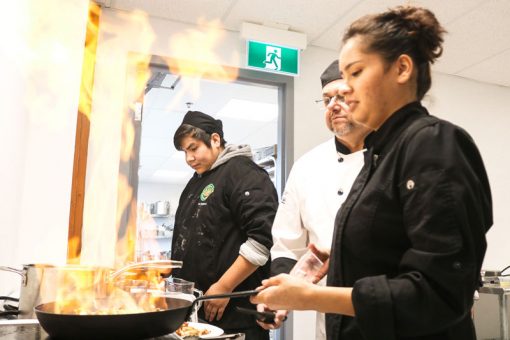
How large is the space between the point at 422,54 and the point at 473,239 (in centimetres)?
43

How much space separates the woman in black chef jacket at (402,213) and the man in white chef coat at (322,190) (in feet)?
2.04

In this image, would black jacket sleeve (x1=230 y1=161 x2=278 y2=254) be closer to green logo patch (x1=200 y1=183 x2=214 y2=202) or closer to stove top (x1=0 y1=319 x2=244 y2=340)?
green logo patch (x1=200 y1=183 x2=214 y2=202)

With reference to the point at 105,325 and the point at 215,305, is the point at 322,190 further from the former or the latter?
the point at 105,325

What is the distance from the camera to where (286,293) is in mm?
919

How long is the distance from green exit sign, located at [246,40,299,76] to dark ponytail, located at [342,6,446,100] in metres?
2.23

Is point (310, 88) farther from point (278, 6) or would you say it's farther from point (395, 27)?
point (395, 27)

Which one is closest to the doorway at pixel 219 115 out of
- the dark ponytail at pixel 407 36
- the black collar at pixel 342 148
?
the black collar at pixel 342 148

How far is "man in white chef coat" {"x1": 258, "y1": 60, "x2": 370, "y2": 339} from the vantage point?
1659mm

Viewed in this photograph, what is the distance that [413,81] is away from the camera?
1.00 metres

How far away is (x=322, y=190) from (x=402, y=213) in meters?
0.84

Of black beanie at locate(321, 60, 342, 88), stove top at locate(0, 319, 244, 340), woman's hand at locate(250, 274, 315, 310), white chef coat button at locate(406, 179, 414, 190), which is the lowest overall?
stove top at locate(0, 319, 244, 340)

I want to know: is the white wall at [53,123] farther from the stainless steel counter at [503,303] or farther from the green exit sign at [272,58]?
the stainless steel counter at [503,303]

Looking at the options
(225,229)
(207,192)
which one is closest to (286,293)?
(225,229)

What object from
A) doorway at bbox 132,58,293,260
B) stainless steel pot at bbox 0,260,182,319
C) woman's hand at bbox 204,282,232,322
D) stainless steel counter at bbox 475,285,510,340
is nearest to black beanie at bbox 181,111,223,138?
doorway at bbox 132,58,293,260
